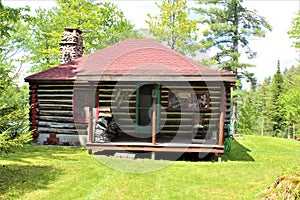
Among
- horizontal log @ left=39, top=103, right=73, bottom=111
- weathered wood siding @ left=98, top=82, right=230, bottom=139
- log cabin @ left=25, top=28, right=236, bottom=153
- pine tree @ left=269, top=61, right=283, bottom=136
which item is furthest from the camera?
pine tree @ left=269, top=61, right=283, bottom=136

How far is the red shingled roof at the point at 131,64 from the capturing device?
11.1 metres

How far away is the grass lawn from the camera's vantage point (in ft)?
23.8

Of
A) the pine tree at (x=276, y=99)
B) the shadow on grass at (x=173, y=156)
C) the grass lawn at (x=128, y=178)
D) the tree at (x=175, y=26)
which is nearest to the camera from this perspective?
the grass lawn at (x=128, y=178)

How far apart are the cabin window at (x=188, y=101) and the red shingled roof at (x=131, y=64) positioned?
112 cm

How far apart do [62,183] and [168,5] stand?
19.3 meters

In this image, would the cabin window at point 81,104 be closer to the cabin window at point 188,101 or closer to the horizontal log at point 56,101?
the horizontal log at point 56,101

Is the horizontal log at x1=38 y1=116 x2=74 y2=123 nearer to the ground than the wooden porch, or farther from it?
farther from it

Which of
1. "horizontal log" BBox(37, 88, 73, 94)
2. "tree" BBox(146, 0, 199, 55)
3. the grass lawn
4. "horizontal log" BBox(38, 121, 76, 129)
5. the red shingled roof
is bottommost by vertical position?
the grass lawn

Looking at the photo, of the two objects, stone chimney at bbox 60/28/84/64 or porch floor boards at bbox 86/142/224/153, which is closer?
porch floor boards at bbox 86/142/224/153

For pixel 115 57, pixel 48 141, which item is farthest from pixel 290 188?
pixel 48 141

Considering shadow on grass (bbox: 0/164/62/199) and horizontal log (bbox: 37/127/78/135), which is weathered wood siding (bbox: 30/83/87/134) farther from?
shadow on grass (bbox: 0/164/62/199)

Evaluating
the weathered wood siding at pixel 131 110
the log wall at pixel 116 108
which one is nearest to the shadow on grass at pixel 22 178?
the log wall at pixel 116 108

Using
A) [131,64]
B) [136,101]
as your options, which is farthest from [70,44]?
[136,101]

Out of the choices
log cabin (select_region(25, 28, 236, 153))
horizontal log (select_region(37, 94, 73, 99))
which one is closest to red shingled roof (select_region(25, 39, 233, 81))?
log cabin (select_region(25, 28, 236, 153))
